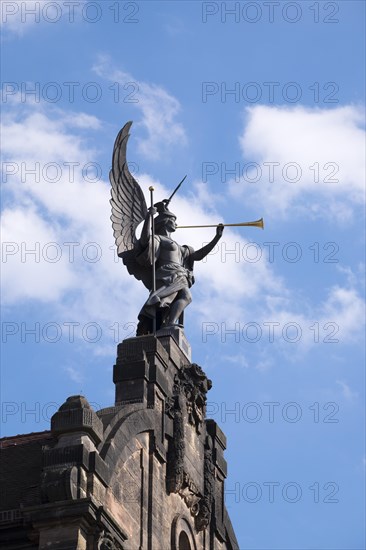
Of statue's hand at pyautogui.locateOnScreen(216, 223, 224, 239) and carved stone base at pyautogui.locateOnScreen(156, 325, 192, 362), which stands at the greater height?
statue's hand at pyautogui.locateOnScreen(216, 223, 224, 239)

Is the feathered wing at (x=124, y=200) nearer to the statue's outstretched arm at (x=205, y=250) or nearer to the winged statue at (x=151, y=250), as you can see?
the winged statue at (x=151, y=250)

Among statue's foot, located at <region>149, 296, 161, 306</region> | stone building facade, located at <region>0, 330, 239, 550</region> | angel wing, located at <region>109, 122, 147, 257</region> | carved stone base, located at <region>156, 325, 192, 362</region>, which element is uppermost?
angel wing, located at <region>109, 122, 147, 257</region>

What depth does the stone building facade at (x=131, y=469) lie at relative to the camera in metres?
38.2

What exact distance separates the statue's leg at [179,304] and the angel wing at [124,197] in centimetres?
182

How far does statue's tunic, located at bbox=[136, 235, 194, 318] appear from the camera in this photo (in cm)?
4609

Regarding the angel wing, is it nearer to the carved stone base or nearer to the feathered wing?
the feathered wing

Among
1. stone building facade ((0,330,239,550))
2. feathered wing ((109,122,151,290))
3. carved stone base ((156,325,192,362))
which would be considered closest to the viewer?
stone building facade ((0,330,239,550))

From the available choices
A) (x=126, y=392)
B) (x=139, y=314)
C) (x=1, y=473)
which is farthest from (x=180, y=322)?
(x=1, y=473)

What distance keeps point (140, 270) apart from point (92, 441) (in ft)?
26.7

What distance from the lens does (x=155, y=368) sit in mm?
43594

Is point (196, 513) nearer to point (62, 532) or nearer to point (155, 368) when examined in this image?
point (155, 368)

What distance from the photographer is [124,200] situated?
4772cm

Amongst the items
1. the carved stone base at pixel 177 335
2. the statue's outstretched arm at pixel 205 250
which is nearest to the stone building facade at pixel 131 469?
the carved stone base at pixel 177 335

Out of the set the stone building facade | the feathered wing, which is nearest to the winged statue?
the feathered wing
